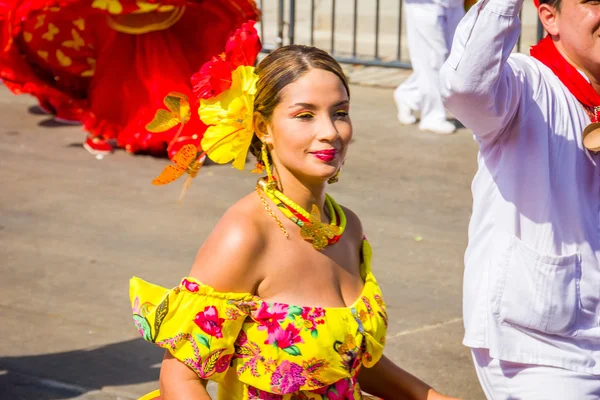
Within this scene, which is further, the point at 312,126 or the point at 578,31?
the point at 578,31

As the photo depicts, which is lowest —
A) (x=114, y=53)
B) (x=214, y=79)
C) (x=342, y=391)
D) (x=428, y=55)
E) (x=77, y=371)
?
(x=428, y=55)

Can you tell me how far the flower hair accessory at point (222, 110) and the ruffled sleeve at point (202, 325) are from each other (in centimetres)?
37

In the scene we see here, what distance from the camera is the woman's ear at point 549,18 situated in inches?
109

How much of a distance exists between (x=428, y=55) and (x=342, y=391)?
6.13m

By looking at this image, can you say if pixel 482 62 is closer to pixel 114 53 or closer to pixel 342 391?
pixel 342 391

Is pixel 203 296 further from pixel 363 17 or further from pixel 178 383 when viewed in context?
pixel 363 17

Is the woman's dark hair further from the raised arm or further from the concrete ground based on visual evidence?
the concrete ground

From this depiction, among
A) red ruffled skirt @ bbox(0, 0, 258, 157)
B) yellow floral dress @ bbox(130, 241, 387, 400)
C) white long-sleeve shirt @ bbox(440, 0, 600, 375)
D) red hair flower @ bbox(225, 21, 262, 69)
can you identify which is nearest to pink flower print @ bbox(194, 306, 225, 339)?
yellow floral dress @ bbox(130, 241, 387, 400)

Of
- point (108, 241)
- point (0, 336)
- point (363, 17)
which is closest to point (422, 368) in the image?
point (0, 336)

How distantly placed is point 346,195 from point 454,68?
Result: 178 inches

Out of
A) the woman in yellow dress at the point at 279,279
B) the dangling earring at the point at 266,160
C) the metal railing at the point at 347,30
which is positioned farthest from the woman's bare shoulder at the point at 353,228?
the metal railing at the point at 347,30

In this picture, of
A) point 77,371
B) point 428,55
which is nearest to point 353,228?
point 77,371

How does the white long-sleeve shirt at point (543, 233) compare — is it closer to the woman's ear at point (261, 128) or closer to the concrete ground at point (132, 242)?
the woman's ear at point (261, 128)

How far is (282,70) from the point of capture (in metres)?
2.53
